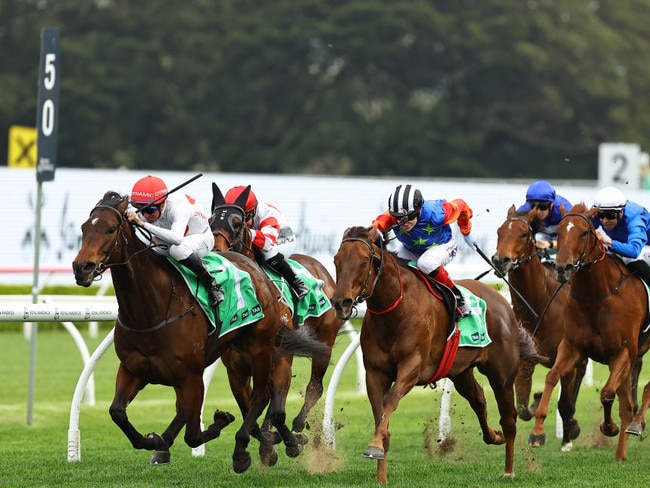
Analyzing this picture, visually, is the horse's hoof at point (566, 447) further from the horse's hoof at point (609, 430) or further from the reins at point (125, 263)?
the reins at point (125, 263)

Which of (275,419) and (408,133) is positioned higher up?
(408,133)

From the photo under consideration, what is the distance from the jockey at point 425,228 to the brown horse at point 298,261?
0.92 meters

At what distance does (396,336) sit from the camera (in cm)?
668

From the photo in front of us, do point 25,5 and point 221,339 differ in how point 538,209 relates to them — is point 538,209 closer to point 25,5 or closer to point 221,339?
point 221,339

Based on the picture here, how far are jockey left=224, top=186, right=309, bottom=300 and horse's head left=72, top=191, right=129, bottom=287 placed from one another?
160 centimetres

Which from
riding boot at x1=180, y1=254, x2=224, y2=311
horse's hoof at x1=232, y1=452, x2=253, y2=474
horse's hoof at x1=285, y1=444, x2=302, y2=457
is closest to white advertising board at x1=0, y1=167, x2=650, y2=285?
horse's hoof at x1=285, y1=444, x2=302, y2=457

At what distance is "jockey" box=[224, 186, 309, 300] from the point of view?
7.92 m

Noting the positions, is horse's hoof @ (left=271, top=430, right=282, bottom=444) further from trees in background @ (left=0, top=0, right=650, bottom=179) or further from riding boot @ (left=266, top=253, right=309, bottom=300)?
trees in background @ (left=0, top=0, right=650, bottom=179)

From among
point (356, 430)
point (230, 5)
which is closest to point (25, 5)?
point (230, 5)

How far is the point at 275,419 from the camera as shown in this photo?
7.44 meters

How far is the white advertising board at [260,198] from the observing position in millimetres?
17109

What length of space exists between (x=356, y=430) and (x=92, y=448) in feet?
7.02

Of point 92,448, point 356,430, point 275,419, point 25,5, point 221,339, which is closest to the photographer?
point 221,339

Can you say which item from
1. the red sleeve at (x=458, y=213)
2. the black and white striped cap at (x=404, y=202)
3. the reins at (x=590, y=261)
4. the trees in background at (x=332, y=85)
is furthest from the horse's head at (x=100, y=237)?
the trees in background at (x=332, y=85)
